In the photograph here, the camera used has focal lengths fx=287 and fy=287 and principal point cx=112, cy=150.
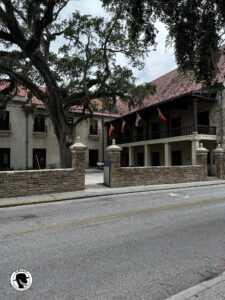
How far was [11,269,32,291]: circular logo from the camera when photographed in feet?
13.0

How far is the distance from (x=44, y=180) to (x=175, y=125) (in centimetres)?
2039

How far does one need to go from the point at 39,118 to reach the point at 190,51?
2639 cm

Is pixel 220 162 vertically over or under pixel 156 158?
under

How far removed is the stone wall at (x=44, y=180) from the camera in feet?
40.6

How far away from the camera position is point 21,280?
4230 mm

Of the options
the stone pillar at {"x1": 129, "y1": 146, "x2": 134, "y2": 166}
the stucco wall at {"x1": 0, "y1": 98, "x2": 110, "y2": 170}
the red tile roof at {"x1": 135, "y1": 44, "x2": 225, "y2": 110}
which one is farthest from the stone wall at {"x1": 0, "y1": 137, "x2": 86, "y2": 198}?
the stone pillar at {"x1": 129, "y1": 146, "x2": 134, "y2": 166}

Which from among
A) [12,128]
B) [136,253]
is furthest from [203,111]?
[136,253]

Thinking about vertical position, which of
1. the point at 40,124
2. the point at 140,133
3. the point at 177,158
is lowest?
the point at 177,158

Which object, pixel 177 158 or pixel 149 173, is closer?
pixel 149 173

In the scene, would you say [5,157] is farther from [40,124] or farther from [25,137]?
[40,124]

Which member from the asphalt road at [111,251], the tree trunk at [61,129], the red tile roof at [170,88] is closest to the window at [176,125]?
the red tile roof at [170,88]

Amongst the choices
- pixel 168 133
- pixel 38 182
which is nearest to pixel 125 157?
pixel 168 133

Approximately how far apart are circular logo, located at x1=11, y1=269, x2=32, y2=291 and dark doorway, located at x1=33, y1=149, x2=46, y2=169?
27.7 metres

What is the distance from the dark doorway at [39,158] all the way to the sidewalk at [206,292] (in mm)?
28989
